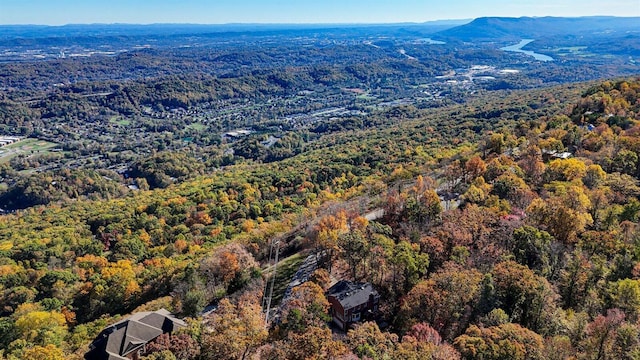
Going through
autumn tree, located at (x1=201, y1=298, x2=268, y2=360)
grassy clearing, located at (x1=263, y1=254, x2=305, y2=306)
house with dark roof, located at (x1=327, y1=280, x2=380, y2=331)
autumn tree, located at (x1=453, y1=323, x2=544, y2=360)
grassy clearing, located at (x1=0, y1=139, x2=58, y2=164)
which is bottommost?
grassy clearing, located at (x1=0, y1=139, x2=58, y2=164)

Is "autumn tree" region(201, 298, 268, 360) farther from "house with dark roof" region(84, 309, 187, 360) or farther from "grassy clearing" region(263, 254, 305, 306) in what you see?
"grassy clearing" region(263, 254, 305, 306)

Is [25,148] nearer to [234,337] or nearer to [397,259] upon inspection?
[234,337]

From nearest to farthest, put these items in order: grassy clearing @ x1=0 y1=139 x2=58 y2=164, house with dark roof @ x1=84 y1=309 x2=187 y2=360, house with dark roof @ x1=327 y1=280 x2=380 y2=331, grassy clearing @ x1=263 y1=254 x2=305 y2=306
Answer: house with dark roof @ x1=84 y1=309 x2=187 y2=360 → house with dark roof @ x1=327 y1=280 x2=380 y2=331 → grassy clearing @ x1=263 y1=254 x2=305 y2=306 → grassy clearing @ x1=0 y1=139 x2=58 y2=164

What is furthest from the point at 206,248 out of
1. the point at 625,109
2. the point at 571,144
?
the point at 625,109

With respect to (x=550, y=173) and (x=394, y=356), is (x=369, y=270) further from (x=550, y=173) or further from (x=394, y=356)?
(x=550, y=173)

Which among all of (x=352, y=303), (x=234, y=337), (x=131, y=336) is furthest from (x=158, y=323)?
(x=352, y=303)

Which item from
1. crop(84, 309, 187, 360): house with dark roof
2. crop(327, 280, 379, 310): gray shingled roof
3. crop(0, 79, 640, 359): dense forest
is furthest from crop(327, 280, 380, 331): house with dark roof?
crop(84, 309, 187, 360): house with dark roof
